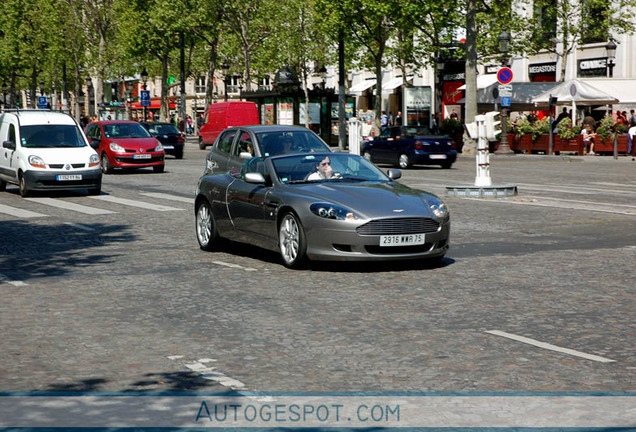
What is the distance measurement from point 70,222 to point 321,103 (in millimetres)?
33152

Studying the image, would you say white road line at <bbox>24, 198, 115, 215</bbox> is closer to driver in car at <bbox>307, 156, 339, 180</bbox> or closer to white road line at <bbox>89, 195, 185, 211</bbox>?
white road line at <bbox>89, 195, 185, 211</bbox>

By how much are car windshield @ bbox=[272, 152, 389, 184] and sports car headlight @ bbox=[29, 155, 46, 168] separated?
430 inches

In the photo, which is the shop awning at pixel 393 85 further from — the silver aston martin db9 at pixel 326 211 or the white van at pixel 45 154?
the silver aston martin db9 at pixel 326 211

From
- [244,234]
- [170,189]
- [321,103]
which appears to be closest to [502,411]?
[244,234]

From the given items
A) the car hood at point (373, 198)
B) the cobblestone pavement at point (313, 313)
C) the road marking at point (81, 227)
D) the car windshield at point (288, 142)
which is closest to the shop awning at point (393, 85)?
the car windshield at point (288, 142)

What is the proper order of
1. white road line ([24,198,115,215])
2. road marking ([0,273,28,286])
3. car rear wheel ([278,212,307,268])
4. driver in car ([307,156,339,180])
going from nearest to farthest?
road marking ([0,273,28,286]) < car rear wheel ([278,212,307,268]) < driver in car ([307,156,339,180]) < white road line ([24,198,115,215])

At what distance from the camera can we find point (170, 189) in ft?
76.7

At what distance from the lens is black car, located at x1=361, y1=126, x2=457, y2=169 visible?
31656 millimetres

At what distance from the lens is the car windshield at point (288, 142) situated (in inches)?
652

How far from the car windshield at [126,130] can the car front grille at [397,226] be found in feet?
69.7

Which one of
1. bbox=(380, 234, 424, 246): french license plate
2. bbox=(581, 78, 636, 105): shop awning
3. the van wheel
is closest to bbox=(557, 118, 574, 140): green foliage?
bbox=(581, 78, 636, 105): shop awning

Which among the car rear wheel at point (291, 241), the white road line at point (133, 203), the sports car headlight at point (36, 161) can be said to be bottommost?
the white road line at point (133, 203)

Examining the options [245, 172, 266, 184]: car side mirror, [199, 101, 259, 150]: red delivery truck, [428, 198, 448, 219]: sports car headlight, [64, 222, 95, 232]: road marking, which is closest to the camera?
[428, 198, 448, 219]: sports car headlight

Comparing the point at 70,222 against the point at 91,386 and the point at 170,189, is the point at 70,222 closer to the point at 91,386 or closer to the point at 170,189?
the point at 170,189
